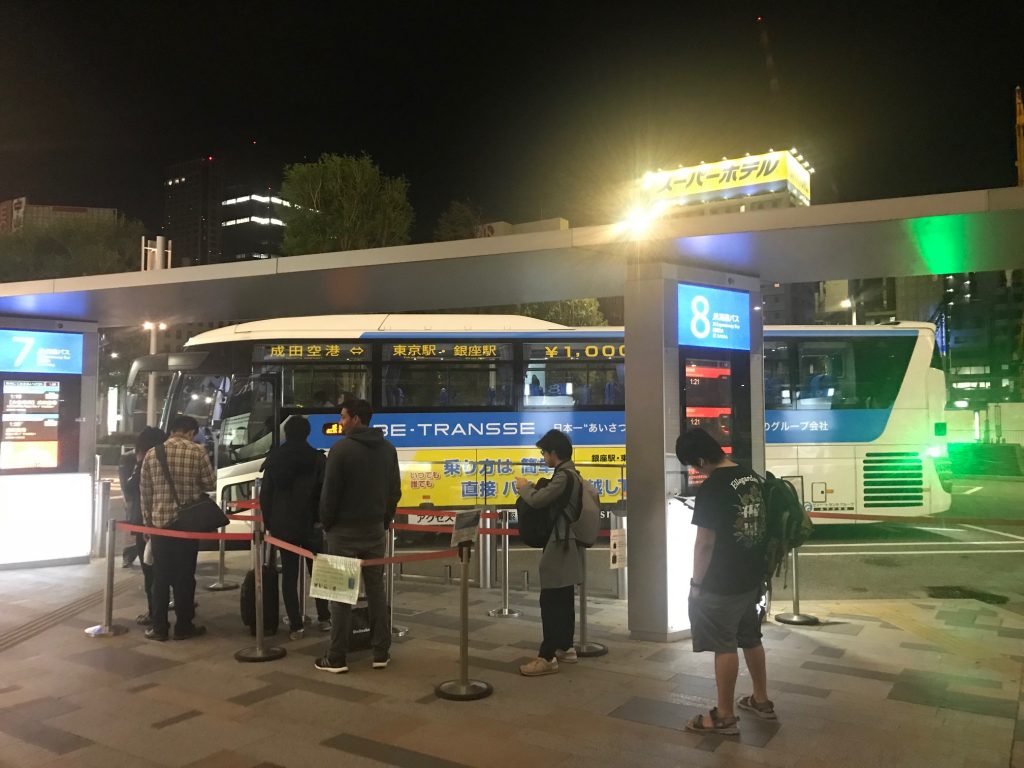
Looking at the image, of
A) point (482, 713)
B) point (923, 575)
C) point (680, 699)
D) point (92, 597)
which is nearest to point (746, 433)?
point (680, 699)

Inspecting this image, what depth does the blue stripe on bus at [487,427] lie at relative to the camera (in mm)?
12125

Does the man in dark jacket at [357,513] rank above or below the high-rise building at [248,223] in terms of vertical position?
below

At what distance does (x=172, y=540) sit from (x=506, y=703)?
336cm

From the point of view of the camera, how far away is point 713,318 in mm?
6953

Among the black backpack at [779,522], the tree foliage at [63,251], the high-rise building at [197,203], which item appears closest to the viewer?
the black backpack at [779,522]

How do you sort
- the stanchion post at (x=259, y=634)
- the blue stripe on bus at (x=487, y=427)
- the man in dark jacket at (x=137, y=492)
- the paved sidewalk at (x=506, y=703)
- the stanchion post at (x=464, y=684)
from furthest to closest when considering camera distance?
the blue stripe on bus at (x=487, y=427)
the man in dark jacket at (x=137, y=492)
the stanchion post at (x=259, y=634)
the stanchion post at (x=464, y=684)
the paved sidewalk at (x=506, y=703)

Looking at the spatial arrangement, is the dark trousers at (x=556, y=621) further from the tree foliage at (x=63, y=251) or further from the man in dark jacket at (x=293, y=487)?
the tree foliage at (x=63, y=251)

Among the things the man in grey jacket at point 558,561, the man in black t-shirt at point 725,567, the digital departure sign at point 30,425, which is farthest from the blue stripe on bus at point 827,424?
the digital departure sign at point 30,425

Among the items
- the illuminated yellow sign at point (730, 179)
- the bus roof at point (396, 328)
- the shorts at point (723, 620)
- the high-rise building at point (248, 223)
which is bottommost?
the shorts at point (723, 620)

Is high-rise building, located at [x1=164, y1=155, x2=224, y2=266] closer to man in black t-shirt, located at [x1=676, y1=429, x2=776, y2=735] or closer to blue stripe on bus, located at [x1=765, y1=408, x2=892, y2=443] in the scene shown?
blue stripe on bus, located at [x1=765, y1=408, x2=892, y2=443]

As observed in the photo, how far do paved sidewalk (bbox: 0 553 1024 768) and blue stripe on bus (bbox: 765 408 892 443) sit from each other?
18.5 ft

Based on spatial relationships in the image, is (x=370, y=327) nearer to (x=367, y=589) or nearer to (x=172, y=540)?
(x=172, y=540)

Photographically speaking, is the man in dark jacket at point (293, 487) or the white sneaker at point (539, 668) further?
the man in dark jacket at point (293, 487)

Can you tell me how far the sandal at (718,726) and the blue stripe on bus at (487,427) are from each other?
7821 mm
